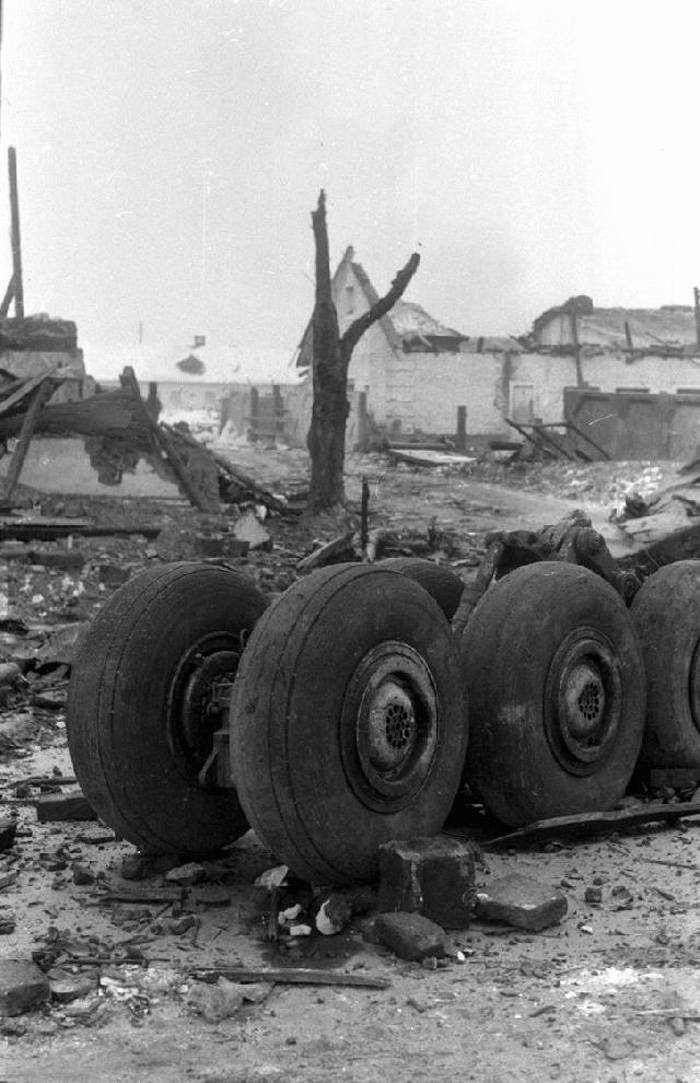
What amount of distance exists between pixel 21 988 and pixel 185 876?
4.72 ft

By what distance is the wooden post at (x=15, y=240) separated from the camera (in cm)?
3547

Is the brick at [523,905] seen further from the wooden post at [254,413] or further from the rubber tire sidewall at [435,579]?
the wooden post at [254,413]

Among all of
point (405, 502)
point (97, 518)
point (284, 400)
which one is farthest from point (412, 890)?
point (284, 400)

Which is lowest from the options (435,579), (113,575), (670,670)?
(113,575)

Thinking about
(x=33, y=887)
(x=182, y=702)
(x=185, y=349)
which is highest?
(x=185, y=349)

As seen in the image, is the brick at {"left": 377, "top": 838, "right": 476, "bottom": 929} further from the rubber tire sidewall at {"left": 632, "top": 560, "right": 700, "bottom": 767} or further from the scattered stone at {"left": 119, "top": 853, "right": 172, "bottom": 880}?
the rubber tire sidewall at {"left": 632, "top": 560, "right": 700, "bottom": 767}

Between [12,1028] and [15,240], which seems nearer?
[12,1028]

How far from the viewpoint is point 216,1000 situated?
171 inches

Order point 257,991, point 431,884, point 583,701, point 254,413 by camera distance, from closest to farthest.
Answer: point 257,991 < point 431,884 < point 583,701 < point 254,413

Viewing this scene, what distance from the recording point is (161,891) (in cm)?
555

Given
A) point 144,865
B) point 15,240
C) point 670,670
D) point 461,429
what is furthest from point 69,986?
point 461,429

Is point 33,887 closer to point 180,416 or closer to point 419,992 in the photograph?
point 419,992

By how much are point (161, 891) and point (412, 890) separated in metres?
1.20

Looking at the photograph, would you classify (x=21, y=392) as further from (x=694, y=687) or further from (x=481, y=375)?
(x=481, y=375)
